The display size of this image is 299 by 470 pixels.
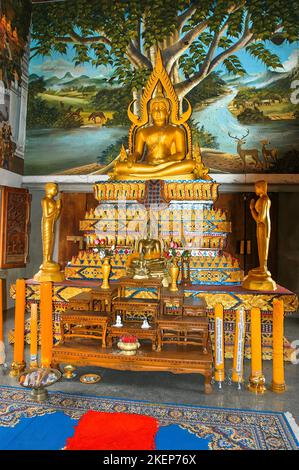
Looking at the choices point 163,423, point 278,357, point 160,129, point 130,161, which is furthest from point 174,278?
point 160,129

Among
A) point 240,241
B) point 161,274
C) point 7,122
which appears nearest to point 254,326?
point 161,274

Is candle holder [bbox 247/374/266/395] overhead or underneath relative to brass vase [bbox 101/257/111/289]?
underneath

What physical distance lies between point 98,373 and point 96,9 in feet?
23.2

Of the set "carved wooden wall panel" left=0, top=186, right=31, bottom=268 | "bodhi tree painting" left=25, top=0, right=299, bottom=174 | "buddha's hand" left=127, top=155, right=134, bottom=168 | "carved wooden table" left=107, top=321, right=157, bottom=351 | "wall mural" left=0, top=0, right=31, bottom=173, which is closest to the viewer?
"carved wooden table" left=107, top=321, right=157, bottom=351

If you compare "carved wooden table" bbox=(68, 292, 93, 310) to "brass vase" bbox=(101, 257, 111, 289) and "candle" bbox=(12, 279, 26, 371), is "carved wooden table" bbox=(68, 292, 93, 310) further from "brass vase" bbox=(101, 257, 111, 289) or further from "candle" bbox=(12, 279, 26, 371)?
"candle" bbox=(12, 279, 26, 371)

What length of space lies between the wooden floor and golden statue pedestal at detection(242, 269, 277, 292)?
Result: 1.16 m

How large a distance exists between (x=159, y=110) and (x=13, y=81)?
272 cm

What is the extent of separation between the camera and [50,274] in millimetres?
4402

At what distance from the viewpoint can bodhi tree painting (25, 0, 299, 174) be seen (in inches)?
272

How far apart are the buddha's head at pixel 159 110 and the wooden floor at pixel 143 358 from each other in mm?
4352

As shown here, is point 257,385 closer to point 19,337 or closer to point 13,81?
point 19,337

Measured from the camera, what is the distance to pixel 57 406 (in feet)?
8.57

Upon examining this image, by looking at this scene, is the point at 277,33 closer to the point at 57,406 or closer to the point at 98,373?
the point at 98,373

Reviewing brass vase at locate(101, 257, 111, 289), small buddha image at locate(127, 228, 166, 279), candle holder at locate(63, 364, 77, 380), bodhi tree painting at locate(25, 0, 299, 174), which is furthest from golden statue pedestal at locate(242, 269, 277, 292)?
bodhi tree painting at locate(25, 0, 299, 174)
